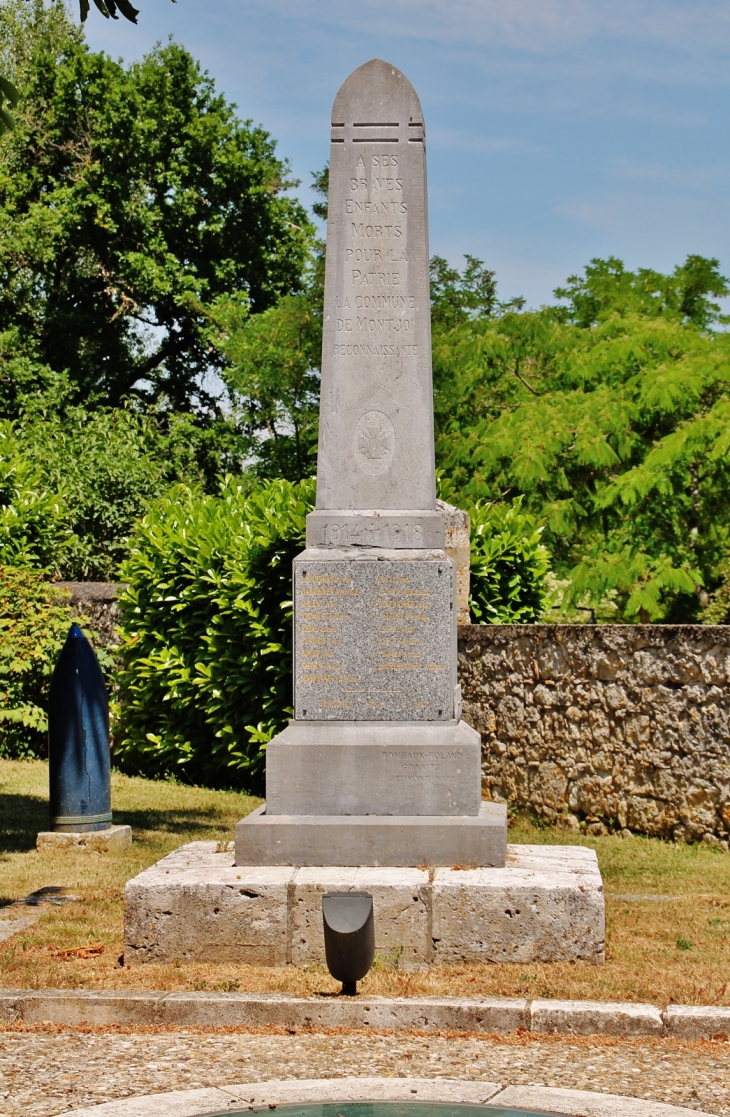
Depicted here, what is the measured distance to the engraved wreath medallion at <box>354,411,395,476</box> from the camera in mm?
6863

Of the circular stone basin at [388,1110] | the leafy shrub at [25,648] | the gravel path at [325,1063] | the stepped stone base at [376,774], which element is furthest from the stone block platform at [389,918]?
the leafy shrub at [25,648]

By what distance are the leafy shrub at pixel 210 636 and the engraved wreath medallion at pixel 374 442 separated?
4561mm

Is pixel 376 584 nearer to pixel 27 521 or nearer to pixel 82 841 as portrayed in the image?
pixel 82 841

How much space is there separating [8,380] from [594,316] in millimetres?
11353

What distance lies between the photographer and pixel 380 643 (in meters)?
6.77

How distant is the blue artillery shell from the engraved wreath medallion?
3.53 m

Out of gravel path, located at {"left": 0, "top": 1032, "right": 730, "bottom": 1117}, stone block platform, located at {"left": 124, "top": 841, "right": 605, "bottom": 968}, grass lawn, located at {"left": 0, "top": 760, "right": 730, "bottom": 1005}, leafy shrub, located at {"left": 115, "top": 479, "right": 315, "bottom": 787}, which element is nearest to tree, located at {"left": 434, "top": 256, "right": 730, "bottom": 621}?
leafy shrub, located at {"left": 115, "top": 479, "right": 315, "bottom": 787}

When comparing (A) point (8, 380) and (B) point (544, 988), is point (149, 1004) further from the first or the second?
(A) point (8, 380)

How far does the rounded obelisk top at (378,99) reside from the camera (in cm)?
703

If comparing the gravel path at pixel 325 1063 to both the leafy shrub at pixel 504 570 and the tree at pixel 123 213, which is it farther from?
the tree at pixel 123 213

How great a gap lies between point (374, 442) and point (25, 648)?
6979 millimetres

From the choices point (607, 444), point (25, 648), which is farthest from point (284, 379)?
point (25, 648)

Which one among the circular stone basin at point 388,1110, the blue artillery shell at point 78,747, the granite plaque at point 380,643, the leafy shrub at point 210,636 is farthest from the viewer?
the leafy shrub at point 210,636

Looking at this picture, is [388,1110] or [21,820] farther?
[21,820]
